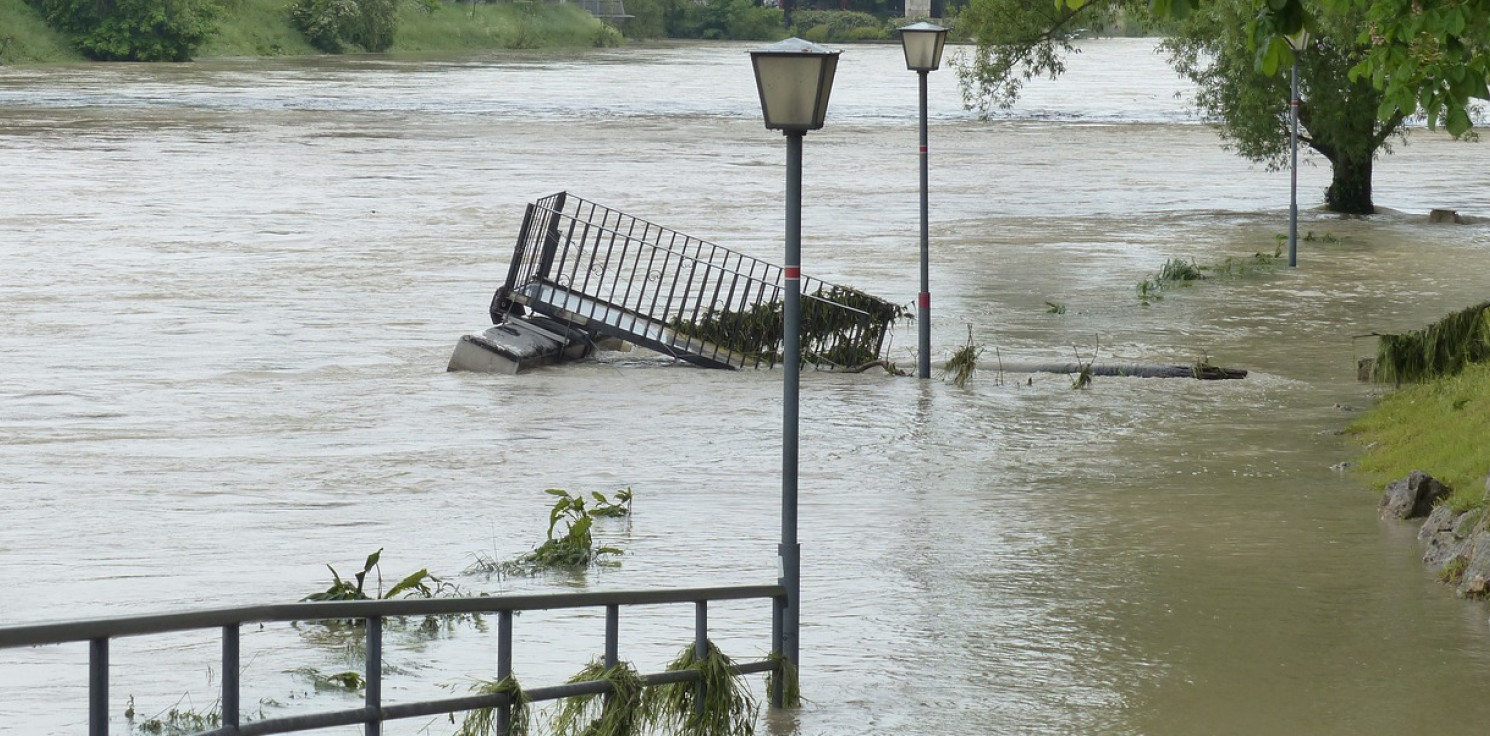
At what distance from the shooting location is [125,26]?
102 metres

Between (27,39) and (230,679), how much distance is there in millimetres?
103438

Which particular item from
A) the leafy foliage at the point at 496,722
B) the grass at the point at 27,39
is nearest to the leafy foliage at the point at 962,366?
the leafy foliage at the point at 496,722

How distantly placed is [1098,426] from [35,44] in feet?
312

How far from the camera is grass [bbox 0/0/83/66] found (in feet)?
320

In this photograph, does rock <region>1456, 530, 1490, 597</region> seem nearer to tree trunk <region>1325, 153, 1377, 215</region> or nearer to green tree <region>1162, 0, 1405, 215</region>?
green tree <region>1162, 0, 1405, 215</region>

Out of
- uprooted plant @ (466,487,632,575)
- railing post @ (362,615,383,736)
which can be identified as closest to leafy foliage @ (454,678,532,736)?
railing post @ (362,615,383,736)

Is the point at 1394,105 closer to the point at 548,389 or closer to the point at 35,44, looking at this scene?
the point at 548,389

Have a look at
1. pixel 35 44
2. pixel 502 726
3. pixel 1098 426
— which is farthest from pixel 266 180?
pixel 35 44

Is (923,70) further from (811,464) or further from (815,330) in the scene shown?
(811,464)

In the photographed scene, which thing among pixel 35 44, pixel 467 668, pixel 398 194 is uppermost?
pixel 35 44

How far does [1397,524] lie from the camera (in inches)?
470

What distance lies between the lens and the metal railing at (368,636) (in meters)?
4.36

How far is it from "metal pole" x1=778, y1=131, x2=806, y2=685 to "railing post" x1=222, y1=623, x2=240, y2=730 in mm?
3597

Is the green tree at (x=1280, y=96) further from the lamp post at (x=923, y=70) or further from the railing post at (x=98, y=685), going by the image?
the railing post at (x=98, y=685)
